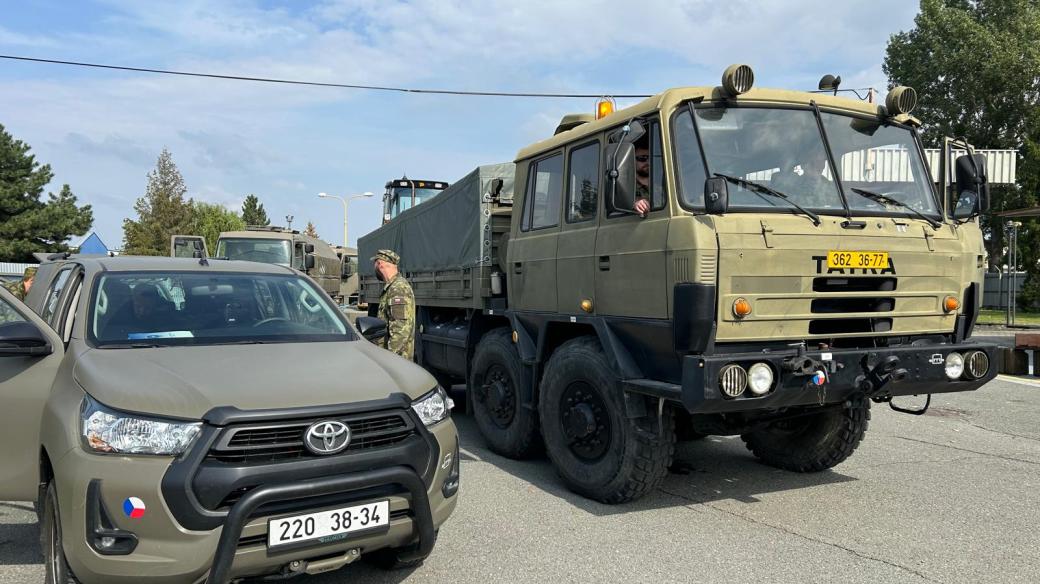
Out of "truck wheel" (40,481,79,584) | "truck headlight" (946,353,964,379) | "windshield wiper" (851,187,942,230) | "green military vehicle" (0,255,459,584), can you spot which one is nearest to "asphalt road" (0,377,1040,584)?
"truck wheel" (40,481,79,584)

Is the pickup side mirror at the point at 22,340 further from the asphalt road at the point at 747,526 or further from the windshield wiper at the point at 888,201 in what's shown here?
the windshield wiper at the point at 888,201

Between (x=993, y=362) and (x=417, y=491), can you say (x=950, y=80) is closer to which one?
(x=993, y=362)

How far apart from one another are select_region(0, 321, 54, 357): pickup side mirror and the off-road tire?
6.42 feet

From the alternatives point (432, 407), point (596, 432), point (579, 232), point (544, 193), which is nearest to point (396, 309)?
point (544, 193)

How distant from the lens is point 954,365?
4836 mm

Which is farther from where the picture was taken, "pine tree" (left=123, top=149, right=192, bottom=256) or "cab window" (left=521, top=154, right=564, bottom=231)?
"pine tree" (left=123, top=149, right=192, bottom=256)

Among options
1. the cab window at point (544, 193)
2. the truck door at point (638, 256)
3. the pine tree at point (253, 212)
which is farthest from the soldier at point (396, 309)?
the pine tree at point (253, 212)

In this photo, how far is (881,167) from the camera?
5.15m

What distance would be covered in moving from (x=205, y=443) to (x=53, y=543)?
1161 mm

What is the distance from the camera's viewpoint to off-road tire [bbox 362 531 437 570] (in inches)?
143

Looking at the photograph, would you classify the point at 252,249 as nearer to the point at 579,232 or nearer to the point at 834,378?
the point at 579,232

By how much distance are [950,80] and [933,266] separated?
1439 inches

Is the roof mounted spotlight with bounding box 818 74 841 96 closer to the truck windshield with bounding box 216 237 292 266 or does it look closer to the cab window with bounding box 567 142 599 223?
the cab window with bounding box 567 142 599 223

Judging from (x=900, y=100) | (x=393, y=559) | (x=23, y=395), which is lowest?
(x=393, y=559)
